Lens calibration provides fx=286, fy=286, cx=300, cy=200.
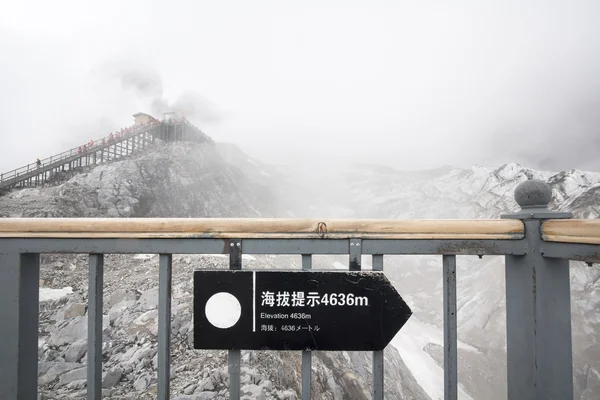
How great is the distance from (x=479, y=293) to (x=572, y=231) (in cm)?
5089

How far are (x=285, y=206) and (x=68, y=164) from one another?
4205 cm

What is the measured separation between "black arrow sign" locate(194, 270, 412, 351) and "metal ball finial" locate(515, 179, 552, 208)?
2.70 ft

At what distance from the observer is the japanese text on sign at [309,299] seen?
1.45 m

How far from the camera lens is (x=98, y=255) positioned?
1493 millimetres

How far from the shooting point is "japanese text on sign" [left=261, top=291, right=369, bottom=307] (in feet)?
4.74

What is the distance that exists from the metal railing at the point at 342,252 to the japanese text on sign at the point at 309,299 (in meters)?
0.15

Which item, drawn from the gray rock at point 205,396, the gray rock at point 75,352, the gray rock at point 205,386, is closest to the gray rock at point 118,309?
the gray rock at point 75,352

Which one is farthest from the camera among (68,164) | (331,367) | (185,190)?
(185,190)

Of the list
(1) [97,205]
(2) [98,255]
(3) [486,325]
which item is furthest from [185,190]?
(3) [486,325]

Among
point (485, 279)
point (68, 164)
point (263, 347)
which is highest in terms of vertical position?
point (68, 164)

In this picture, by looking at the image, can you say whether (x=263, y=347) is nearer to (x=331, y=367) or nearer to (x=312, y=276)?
(x=312, y=276)

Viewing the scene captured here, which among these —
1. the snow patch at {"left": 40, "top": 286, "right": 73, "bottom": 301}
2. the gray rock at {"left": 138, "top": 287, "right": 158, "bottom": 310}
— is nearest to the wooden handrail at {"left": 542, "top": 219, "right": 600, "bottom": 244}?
the gray rock at {"left": 138, "top": 287, "right": 158, "bottom": 310}

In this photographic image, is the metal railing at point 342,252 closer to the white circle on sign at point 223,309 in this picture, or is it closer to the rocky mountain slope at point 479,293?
the white circle on sign at point 223,309

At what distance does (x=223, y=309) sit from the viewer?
1461 mm
